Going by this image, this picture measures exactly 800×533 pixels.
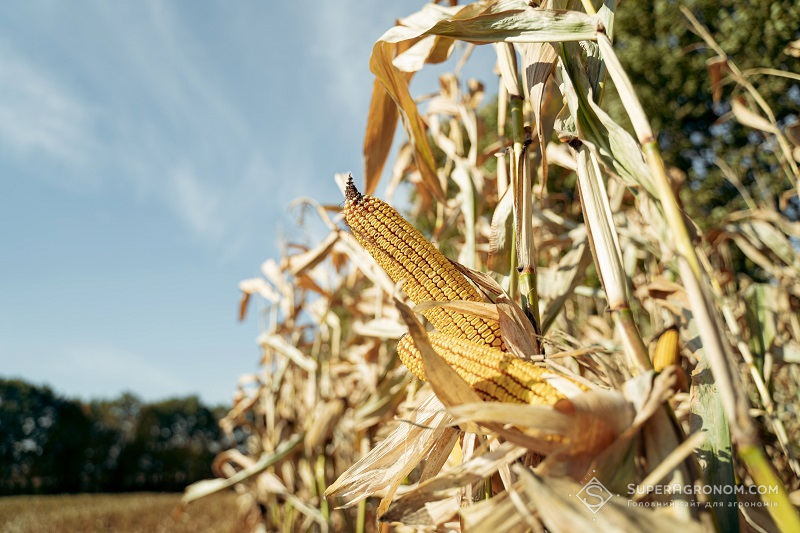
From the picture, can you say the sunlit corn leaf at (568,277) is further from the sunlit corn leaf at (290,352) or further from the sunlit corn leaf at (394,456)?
the sunlit corn leaf at (290,352)

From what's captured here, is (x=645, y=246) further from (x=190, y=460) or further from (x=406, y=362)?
(x=190, y=460)

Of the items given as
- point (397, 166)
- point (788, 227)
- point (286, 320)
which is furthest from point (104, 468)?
point (788, 227)

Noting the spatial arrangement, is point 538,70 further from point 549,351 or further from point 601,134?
point 549,351

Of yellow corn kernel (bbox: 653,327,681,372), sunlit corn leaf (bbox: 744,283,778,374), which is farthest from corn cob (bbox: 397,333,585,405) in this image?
sunlit corn leaf (bbox: 744,283,778,374)

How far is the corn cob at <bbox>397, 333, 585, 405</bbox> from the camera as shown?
0.66 meters

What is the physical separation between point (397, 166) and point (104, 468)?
2148 cm

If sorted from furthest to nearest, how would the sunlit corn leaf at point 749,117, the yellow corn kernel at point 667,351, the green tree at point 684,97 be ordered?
the green tree at point 684,97 < the sunlit corn leaf at point 749,117 < the yellow corn kernel at point 667,351


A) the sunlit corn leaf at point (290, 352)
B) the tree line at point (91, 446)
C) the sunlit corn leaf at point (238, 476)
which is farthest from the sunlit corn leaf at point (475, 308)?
the tree line at point (91, 446)

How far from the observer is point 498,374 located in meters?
0.71

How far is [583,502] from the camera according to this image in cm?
52

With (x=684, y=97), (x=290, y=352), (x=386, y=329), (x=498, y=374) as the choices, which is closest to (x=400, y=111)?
(x=498, y=374)

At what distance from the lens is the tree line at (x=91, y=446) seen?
17109mm
